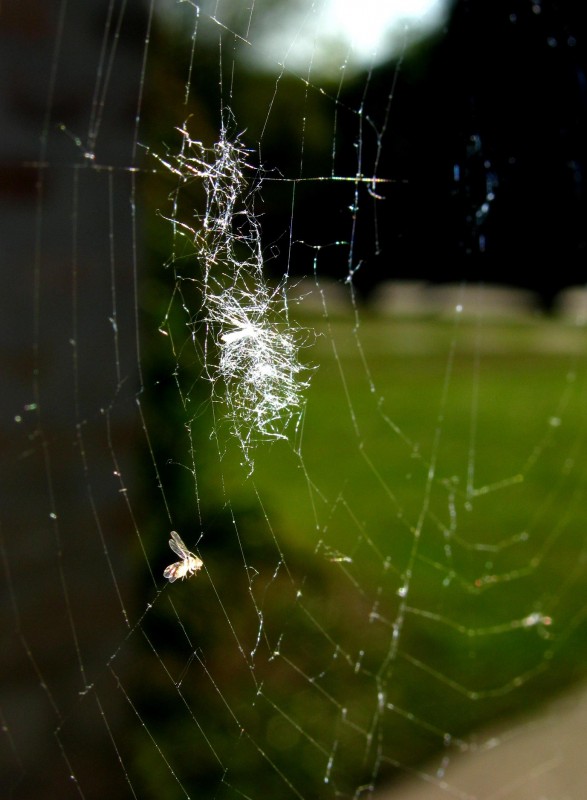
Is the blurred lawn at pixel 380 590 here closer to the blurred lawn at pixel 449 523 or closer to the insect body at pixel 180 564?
the blurred lawn at pixel 449 523

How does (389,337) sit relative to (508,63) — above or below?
below

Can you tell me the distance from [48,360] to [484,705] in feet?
6.31

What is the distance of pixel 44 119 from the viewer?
Result: 1.66m

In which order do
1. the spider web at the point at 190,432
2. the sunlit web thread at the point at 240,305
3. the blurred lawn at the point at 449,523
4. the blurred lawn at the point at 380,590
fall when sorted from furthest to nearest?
the blurred lawn at the point at 449,523 → the blurred lawn at the point at 380,590 → the spider web at the point at 190,432 → the sunlit web thread at the point at 240,305

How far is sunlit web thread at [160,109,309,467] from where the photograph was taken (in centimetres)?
116

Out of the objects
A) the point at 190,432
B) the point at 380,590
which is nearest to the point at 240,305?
the point at 190,432

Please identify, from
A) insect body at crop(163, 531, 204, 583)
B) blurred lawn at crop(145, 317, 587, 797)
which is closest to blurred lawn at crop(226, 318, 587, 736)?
blurred lawn at crop(145, 317, 587, 797)

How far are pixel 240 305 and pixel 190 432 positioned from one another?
0.69 feet

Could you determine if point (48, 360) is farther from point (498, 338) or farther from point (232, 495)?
point (498, 338)

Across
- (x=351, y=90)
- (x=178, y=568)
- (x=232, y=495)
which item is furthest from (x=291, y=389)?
(x=351, y=90)

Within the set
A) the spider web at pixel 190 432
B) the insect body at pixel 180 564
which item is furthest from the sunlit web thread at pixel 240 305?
A: the insect body at pixel 180 564

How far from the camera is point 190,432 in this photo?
123 cm

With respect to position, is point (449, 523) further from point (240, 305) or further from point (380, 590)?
point (240, 305)

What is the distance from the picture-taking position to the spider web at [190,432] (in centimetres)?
132
